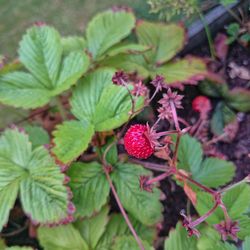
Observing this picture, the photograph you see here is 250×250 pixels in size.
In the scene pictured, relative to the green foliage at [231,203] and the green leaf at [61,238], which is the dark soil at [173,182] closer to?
the green leaf at [61,238]

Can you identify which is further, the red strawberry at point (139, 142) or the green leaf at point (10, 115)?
the green leaf at point (10, 115)

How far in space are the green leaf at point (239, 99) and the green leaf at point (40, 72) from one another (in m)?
0.50

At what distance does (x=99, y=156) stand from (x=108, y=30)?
403 mm

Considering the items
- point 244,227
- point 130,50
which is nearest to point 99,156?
point 130,50

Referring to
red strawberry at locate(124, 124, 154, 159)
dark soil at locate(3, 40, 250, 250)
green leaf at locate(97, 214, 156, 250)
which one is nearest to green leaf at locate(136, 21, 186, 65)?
dark soil at locate(3, 40, 250, 250)

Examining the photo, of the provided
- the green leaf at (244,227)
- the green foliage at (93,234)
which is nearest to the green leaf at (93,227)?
the green foliage at (93,234)

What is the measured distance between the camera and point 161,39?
147cm

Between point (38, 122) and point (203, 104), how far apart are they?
1.70 ft

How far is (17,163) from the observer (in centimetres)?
120

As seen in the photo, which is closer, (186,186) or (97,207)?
(186,186)

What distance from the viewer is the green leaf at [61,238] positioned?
1225 mm

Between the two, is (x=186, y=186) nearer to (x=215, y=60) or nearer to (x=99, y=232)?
(x=99, y=232)

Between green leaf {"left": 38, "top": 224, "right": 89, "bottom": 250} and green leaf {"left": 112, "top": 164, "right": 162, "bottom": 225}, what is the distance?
148mm

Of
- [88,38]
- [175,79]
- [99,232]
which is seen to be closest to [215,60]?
[175,79]
